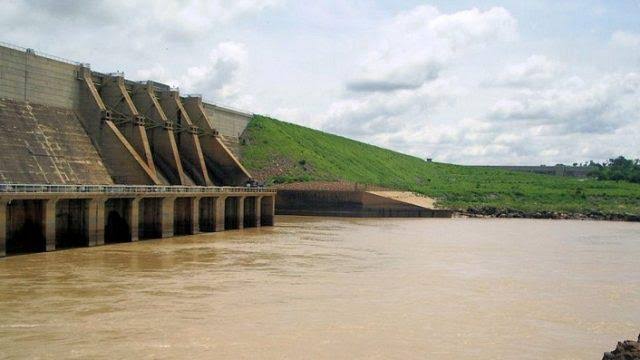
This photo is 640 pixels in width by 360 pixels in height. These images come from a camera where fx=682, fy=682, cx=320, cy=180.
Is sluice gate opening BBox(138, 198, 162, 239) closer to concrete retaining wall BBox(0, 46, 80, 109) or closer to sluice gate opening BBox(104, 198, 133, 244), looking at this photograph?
sluice gate opening BBox(104, 198, 133, 244)

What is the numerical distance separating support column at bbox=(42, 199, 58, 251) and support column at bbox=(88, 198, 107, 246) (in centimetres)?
306

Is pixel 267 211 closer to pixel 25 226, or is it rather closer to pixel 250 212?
pixel 250 212

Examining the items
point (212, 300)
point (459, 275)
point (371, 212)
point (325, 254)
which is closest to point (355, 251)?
point (325, 254)

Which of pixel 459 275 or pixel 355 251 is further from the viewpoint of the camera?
pixel 355 251

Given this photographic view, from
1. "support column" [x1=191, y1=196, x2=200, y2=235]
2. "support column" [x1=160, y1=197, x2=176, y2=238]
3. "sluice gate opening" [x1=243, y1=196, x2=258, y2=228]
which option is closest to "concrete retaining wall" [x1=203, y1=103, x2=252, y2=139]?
"sluice gate opening" [x1=243, y1=196, x2=258, y2=228]

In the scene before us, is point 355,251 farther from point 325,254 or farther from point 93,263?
point 93,263

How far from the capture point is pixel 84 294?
2350 cm

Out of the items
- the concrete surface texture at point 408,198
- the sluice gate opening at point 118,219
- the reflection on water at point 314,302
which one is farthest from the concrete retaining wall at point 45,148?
the concrete surface texture at point 408,198

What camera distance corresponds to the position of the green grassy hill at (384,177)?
87.9 meters

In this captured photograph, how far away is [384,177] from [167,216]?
67983 mm

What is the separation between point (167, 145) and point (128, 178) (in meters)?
7.96


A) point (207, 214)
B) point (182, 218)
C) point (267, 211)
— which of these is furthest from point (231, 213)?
point (182, 218)

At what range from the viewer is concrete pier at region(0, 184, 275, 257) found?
35.1 m

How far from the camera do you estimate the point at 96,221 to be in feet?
127
